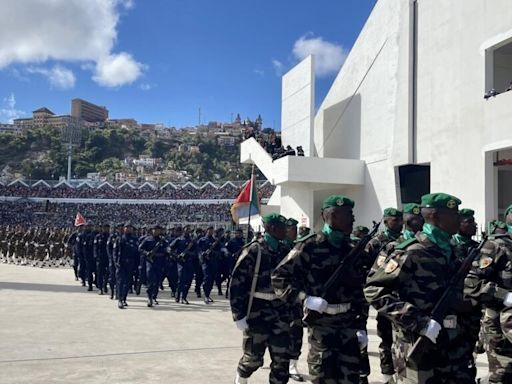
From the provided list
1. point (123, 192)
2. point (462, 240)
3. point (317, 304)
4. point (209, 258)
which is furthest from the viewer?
point (123, 192)

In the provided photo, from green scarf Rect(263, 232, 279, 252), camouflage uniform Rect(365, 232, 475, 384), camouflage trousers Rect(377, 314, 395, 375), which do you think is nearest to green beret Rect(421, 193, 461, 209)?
camouflage uniform Rect(365, 232, 475, 384)

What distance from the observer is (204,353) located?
723 cm

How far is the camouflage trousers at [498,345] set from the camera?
4.51 metres

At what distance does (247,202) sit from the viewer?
58.1 feet

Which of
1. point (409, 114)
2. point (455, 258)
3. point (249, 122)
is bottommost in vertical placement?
point (455, 258)

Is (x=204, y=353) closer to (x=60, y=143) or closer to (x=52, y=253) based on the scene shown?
(x=52, y=253)

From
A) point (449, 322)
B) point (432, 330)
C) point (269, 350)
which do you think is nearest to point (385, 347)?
point (269, 350)

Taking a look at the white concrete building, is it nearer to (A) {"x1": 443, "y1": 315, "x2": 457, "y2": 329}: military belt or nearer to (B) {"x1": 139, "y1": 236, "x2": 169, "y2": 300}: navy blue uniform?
(B) {"x1": 139, "y1": 236, "x2": 169, "y2": 300}: navy blue uniform

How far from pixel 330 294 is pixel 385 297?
0.76 metres

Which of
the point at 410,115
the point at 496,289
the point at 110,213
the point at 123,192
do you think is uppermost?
the point at 410,115

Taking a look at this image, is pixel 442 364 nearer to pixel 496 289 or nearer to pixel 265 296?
pixel 496 289

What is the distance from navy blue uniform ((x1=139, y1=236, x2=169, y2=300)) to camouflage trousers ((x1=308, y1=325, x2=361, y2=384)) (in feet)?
25.5

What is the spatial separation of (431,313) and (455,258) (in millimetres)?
512

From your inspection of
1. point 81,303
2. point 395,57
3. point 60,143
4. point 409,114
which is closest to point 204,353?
point 81,303
